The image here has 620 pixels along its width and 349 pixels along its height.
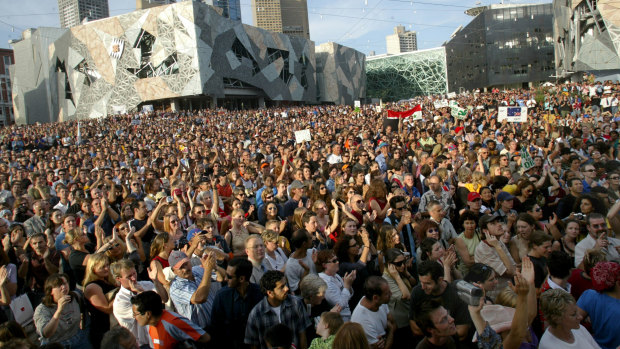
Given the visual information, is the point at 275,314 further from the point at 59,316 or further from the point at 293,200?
the point at 293,200

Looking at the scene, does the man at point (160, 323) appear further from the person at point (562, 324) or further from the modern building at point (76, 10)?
the modern building at point (76, 10)

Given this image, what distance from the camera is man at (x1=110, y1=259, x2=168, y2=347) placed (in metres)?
3.78

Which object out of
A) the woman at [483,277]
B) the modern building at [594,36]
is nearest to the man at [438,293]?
the woman at [483,277]

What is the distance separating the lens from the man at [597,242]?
15.5ft

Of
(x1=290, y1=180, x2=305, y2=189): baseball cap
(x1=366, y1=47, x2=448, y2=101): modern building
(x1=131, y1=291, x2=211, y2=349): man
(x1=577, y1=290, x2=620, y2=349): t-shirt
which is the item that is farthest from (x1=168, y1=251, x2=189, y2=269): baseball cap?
(x1=366, y1=47, x2=448, y2=101): modern building

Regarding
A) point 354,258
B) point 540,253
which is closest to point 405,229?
point 354,258

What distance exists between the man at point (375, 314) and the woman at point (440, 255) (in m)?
0.81

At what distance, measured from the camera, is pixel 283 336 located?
10.2 ft

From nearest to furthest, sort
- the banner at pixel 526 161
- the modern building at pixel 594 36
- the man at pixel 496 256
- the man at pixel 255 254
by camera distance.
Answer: the man at pixel 255 254 < the man at pixel 496 256 < the banner at pixel 526 161 < the modern building at pixel 594 36

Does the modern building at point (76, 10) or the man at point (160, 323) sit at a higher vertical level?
the modern building at point (76, 10)

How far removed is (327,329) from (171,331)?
3.92 feet

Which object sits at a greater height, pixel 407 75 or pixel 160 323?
pixel 407 75

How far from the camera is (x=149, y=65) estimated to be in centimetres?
4572

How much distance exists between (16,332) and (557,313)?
12.3ft
